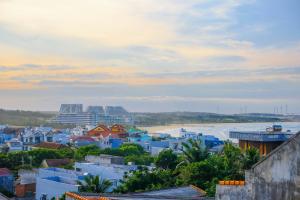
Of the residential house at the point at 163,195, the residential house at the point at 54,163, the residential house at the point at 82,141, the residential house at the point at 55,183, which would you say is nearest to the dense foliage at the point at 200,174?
the residential house at the point at 55,183

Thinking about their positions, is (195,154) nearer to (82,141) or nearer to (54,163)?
(54,163)

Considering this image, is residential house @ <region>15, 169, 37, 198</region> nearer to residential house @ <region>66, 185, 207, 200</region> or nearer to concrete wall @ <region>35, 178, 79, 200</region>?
concrete wall @ <region>35, 178, 79, 200</region>

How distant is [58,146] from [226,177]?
4066cm

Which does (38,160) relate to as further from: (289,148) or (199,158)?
(289,148)

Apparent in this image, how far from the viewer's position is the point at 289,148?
7750mm

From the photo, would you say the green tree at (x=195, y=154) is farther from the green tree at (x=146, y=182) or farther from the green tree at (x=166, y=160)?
the green tree at (x=166, y=160)

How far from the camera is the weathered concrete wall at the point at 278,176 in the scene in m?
7.69

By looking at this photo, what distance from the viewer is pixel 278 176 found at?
789 cm

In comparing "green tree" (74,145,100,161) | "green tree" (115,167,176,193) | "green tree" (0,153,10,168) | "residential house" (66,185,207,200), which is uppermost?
"residential house" (66,185,207,200)

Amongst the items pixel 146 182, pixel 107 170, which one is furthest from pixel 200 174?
pixel 107 170

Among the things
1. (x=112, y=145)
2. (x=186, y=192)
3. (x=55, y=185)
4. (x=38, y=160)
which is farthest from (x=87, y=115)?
(x=186, y=192)

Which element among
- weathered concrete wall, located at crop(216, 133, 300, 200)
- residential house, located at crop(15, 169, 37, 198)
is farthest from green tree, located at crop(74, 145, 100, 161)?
weathered concrete wall, located at crop(216, 133, 300, 200)

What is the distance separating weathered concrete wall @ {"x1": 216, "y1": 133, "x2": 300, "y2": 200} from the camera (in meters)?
7.69

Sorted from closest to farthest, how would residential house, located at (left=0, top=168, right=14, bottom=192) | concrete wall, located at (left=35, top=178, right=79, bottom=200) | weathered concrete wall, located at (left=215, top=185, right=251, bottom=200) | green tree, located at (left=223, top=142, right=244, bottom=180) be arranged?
weathered concrete wall, located at (left=215, top=185, right=251, bottom=200), green tree, located at (left=223, top=142, right=244, bottom=180), concrete wall, located at (left=35, top=178, right=79, bottom=200), residential house, located at (left=0, top=168, right=14, bottom=192)
